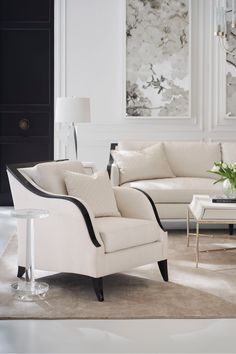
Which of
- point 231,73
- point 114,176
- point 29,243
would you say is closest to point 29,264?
point 29,243

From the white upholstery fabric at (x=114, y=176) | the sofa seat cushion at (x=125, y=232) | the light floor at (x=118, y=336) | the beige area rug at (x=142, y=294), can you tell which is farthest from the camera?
the white upholstery fabric at (x=114, y=176)

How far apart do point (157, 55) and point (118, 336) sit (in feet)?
15.6

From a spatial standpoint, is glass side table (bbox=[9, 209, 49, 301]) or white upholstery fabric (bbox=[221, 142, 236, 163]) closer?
glass side table (bbox=[9, 209, 49, 301])

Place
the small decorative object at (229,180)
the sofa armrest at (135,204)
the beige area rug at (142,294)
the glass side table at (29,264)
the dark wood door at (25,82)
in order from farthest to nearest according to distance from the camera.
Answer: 1. the dark wood door at (25,82)
2. the small decorative object at (229,180)
3. the sofa armrest at (135,204)
4. the glass side table at (29,264)
5. the beige area rug at (142,294)

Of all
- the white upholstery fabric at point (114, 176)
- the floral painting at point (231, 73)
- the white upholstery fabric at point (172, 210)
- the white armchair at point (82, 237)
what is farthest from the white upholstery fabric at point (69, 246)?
the floral painting at point (231, 73)

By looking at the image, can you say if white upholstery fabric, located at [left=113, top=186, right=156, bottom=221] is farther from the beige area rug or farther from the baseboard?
the baseboard

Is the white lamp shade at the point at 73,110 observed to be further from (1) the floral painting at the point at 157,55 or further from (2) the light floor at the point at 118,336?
(2) the light floor at the point at 118,336

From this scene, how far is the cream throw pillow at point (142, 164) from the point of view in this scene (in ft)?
20.7

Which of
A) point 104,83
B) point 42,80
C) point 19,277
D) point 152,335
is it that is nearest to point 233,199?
point 19,277

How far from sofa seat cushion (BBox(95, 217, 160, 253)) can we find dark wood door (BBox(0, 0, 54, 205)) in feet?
12.5

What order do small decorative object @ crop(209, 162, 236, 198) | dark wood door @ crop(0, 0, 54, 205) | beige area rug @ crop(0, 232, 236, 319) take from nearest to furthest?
beige area rug @ crop(0, 232, 236, 319), small decorative object @ crop(209, 162, 236, 198), dark wood door @ crop(0, 0, 54, 205)

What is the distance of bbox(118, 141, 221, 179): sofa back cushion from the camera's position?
6.54 meters

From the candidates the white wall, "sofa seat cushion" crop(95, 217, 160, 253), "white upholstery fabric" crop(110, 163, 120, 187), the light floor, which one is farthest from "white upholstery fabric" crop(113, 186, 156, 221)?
the white wall

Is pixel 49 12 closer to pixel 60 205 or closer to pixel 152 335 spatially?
pixel 60 205
